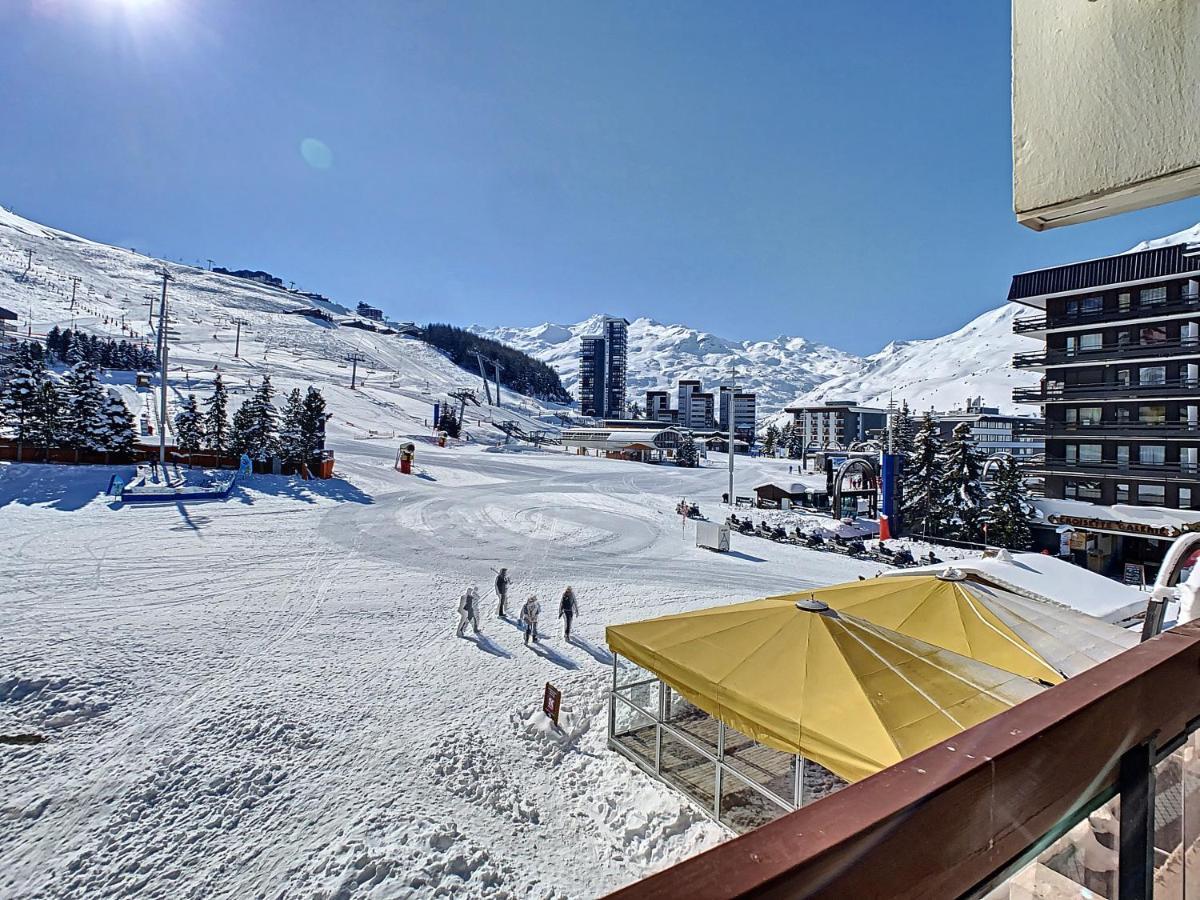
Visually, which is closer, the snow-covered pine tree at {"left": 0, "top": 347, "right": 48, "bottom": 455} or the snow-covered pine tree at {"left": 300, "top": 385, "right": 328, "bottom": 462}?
the snow-covered pine tree at {"left": 0, "top": 347, "right": 48, "bottom": 455}

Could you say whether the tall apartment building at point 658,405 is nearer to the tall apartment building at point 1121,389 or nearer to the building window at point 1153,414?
the tall apartment building at point 1121,389

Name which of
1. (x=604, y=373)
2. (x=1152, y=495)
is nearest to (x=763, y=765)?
(x=1152, y=495)

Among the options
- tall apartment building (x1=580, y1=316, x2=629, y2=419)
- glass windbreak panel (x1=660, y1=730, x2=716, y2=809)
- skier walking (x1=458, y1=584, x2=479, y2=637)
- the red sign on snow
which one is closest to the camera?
glass windbreak panel (x1=660, y1=730, x2=716, y2=809)

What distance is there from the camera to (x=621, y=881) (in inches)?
243

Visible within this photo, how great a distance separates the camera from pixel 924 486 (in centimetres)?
3097

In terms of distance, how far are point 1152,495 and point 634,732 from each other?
30.4 meters

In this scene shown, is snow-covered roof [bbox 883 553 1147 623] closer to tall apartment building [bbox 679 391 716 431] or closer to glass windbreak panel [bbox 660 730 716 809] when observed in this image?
glass windbreak panel [bbox 660 730 716 809]

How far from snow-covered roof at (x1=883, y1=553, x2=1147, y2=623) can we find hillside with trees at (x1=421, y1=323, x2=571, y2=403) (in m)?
134

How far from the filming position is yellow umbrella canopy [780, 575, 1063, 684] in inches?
317

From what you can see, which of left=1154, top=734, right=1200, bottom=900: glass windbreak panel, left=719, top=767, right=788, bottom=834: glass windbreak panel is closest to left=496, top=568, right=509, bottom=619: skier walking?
left=719, top=767, right=788, bottom=834: glass windbreak panel

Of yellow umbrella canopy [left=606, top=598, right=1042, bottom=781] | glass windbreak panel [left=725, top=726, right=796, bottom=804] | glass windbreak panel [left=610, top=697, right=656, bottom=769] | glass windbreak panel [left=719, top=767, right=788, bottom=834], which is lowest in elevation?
glass windbreak panel [left=719, top=767, right=788, bottom=834]

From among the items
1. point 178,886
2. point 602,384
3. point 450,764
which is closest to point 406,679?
point 450,764

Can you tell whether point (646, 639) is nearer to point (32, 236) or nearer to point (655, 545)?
point (655, 545)

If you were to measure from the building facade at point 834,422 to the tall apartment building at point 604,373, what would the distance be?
2063 inches
